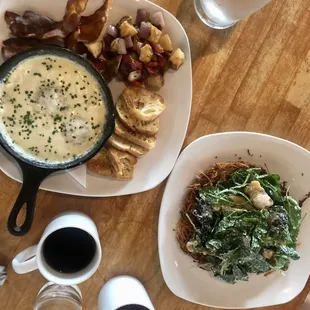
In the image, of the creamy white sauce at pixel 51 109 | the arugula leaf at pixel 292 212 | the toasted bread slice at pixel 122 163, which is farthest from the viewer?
the arugula leaf at pixel 292 212

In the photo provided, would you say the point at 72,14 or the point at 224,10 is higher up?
the point at 224,10

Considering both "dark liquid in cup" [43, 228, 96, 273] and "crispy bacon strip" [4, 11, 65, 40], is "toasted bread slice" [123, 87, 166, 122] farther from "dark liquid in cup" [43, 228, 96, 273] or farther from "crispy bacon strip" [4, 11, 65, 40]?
"dark liquid in cup" [43, 228, 96, 273]

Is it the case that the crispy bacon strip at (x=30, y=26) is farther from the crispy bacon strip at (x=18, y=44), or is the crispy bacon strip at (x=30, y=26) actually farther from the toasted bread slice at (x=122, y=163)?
the toasted bread slice at (x=122, y=163)

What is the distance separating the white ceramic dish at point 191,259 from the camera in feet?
4.88

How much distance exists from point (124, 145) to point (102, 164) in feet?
0.26

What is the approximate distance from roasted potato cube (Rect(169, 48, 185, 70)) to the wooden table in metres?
0.08

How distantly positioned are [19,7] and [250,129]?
67 centimetres

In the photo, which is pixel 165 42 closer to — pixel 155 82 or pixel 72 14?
pixel 155 82

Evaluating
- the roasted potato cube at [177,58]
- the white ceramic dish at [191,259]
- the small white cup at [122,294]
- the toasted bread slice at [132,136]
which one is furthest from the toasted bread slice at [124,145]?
the small white cup at [122,294]

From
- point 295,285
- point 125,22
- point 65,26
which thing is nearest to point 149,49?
point 125,22

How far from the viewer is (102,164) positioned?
1443mm

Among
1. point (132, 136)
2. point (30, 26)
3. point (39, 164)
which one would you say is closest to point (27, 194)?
point (39, 164)

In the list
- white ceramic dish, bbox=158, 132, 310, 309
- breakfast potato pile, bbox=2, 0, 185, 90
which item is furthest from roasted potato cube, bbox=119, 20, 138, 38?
white ceramic dish, bbox=158, 132, 310, 309

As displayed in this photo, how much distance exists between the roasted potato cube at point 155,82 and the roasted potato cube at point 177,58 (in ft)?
0.16
